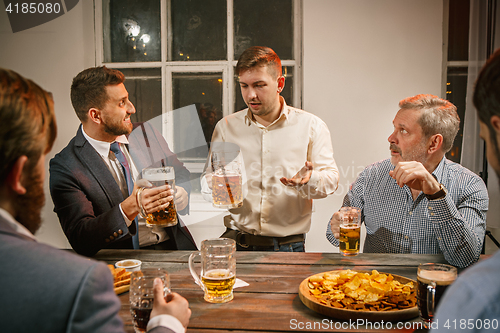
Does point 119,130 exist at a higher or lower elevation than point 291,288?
higher

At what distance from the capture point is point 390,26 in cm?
318

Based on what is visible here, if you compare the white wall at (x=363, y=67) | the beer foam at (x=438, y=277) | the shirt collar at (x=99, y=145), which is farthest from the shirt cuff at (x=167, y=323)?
the white wall at (x=363, y=67)

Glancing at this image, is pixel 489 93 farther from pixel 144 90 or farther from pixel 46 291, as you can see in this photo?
pixel 144 90

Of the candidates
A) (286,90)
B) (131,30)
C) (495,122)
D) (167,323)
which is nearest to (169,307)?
(167,323)

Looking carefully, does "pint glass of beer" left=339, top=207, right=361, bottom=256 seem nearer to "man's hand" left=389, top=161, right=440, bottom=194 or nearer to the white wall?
"man's hand" left=389, top=161, right=440, bottom=194

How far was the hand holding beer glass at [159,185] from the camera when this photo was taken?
167 centimetres

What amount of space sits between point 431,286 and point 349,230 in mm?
611

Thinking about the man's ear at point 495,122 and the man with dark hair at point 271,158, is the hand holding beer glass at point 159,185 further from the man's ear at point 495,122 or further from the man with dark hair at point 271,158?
the man's ear at point 495,122

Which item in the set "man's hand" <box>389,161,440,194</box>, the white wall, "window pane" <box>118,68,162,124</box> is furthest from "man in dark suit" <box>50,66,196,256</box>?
the white wall

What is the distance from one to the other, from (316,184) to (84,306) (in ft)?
5.68

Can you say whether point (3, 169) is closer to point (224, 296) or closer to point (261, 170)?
point (224, 296)

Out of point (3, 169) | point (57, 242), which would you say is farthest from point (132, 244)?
point (57, 242)

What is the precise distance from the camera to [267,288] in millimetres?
1377

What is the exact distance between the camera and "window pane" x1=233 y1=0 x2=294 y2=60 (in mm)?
3447
